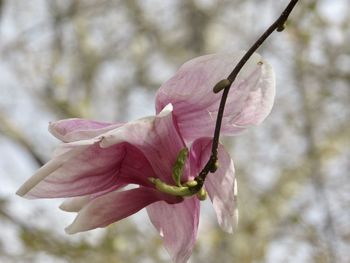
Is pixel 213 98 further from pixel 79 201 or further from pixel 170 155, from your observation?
pixel 79 201

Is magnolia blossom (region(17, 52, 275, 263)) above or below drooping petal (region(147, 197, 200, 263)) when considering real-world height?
above

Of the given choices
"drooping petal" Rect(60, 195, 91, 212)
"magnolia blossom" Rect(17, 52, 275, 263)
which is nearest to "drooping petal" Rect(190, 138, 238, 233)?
"magnolia blossom" Rect(17, 52, 275, 263)

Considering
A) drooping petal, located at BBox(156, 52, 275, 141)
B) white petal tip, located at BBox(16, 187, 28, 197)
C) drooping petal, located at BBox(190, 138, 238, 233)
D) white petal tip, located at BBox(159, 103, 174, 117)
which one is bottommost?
drooping petal, located at BBox(190, 138, 238, 233)

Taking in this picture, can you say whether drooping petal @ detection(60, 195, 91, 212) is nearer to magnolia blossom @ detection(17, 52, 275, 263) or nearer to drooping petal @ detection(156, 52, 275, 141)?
magnolia blossom @ detection(17, 52, 275, 263)

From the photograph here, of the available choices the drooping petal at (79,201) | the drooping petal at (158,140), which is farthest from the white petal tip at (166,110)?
the drooping petal at (79,201)

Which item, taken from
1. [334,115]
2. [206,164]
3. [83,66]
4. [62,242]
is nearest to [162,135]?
[206,164]

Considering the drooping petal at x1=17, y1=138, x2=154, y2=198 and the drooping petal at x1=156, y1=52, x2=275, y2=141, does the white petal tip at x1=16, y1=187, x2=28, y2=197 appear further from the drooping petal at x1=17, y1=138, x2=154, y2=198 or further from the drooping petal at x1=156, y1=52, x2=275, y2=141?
the drooping petal at x1=156, y1=52, x2=275, y2=141

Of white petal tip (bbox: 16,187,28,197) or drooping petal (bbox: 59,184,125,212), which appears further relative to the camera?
drooping petal (bbox: 59,184,125,212)

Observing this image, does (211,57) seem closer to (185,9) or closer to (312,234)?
(312,234)
